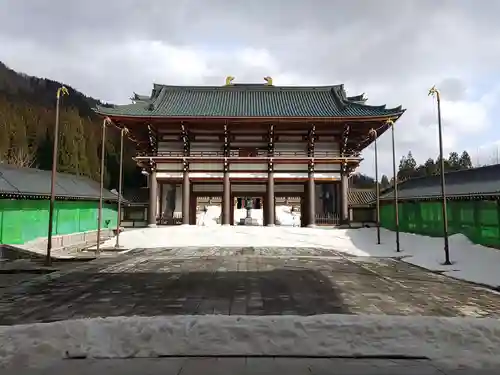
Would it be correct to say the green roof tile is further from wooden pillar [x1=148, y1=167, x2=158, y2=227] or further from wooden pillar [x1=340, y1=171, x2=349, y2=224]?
wooden pillar [x1=340, y1=171, x2=349, y2=224]

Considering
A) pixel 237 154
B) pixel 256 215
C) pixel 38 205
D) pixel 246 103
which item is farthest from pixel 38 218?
pixel 256 215

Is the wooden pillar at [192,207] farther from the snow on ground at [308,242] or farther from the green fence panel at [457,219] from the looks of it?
the green fence panel at [457,219]

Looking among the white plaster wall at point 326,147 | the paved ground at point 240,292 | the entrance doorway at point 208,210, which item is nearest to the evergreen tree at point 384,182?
the entrance doorway at point 208,210

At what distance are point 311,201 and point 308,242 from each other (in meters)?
5.06

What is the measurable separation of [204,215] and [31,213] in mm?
29956

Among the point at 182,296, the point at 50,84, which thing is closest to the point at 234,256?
the point at 182,296

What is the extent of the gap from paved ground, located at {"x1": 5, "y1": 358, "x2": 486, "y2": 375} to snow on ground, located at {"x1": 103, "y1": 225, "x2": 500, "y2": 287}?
1067 cm

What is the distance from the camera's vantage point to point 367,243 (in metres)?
22.4

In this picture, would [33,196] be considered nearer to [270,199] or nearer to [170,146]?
[170,146]

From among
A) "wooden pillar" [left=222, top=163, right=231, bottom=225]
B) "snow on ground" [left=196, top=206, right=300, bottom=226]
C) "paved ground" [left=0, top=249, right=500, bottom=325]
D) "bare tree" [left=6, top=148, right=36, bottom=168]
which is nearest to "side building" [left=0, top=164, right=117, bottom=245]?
"paved ground" [left=0, top=249, right=500, bottom=325]

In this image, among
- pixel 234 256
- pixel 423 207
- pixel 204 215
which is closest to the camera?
pixel 234 256

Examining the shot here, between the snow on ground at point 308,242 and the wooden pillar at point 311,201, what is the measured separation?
1387 millimetres

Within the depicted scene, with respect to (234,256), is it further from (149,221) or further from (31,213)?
(149,221)

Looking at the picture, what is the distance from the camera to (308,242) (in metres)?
Answer: 23.0
